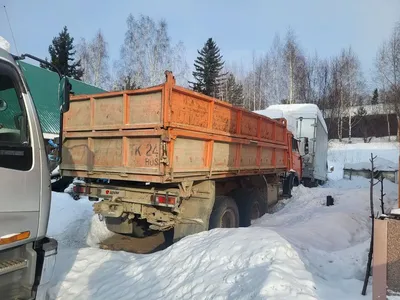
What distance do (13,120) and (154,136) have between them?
2.38m

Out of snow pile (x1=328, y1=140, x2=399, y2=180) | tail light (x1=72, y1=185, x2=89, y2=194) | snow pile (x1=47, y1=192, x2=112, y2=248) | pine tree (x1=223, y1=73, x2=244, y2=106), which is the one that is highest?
pine tree (x1=223, y1=73, x2=244, y2=106)

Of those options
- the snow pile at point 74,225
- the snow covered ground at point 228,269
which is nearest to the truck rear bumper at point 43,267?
the snow covered ground at point 228,269

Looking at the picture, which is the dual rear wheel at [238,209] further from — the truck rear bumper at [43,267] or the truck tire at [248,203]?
the truck rear bumper at [43,267]

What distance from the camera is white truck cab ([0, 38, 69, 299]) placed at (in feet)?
8.58

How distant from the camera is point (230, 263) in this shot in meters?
4.18

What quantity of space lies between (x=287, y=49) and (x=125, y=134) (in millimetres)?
36371

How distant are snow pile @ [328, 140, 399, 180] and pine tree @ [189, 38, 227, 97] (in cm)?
1503

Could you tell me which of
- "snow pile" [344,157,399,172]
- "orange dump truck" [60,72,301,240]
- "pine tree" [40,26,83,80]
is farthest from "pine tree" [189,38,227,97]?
"orange dump truck" [60,72,301,240]

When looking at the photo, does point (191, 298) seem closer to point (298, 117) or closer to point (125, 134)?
point (125, 134)

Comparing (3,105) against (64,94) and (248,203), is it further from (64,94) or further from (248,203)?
(248,203)

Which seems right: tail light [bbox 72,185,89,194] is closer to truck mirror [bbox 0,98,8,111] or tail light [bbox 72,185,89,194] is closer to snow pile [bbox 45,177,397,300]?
snow pile [bbox 45,177,397,300]

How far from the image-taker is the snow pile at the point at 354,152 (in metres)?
34.7

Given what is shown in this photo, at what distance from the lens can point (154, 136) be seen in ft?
16.7

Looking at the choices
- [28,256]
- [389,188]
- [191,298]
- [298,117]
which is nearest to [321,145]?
[298,117]
